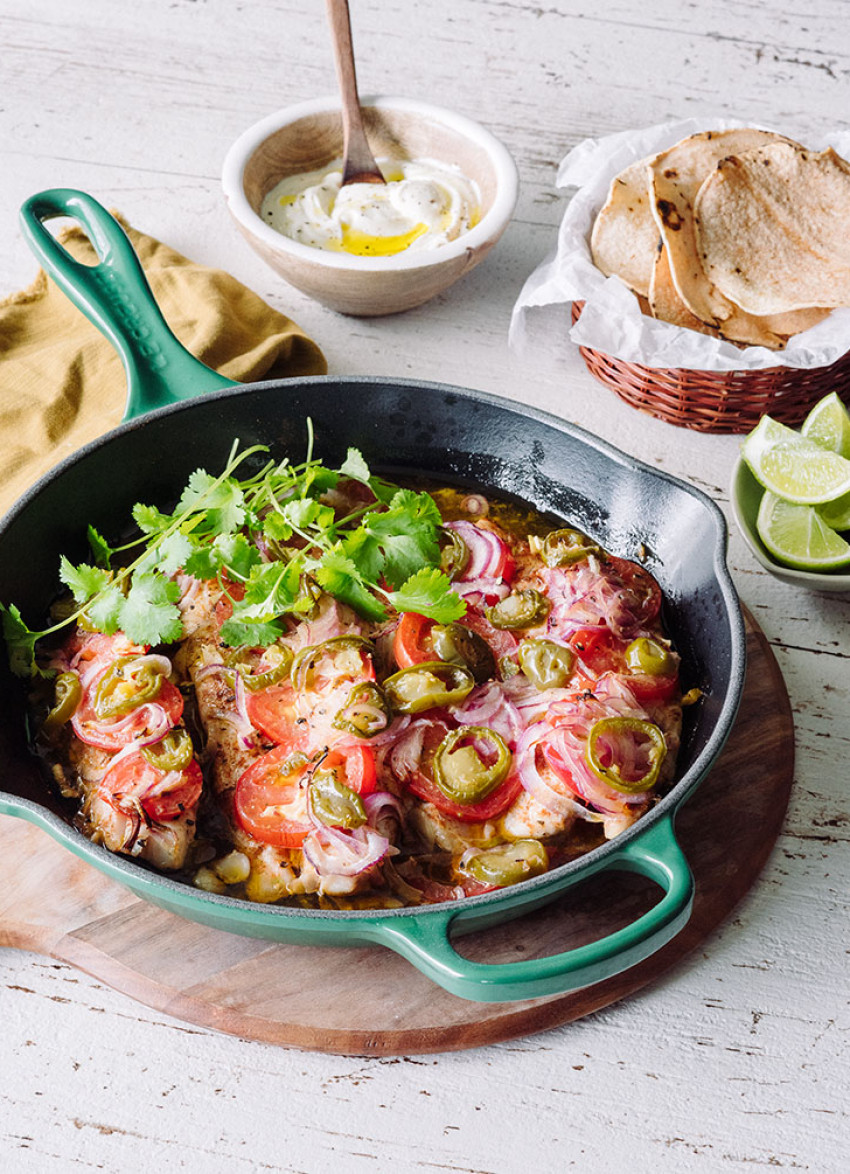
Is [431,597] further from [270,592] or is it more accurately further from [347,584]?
[270,592]

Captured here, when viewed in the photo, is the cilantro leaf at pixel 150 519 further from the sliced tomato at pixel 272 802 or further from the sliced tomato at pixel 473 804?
the sliced tomato at pixel 473 804

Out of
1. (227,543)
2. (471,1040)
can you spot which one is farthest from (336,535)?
(471,1040)

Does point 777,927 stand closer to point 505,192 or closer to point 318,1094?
point 318,1094

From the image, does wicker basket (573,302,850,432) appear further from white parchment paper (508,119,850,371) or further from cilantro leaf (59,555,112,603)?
cilantro leaf (59,555,112,603)

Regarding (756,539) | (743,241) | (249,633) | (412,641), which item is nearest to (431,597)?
(412,641)

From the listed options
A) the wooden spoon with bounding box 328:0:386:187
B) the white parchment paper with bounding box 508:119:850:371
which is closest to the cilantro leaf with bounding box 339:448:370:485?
the white parchment paper with bounding box 508:119:850:371
